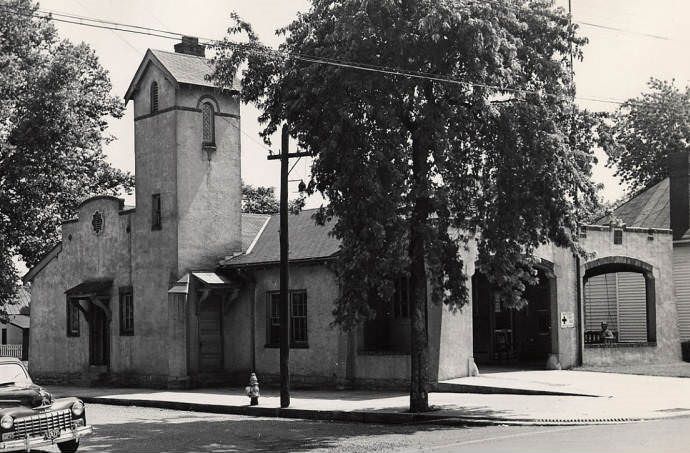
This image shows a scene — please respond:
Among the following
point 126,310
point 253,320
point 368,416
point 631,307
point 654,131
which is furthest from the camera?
point 654,131

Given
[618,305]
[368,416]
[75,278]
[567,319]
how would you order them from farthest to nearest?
[618,305] → [75,278] → [567,319] → [368,416]

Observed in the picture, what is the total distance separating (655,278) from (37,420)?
21.7 meters

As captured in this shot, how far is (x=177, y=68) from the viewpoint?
31.4 metres

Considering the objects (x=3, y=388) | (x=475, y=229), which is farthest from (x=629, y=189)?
(x=3, y=388)

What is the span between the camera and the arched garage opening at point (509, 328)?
102 ft

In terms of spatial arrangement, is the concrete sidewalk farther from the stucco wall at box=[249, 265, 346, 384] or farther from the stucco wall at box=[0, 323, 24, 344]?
the stucco wall at box=[0, 323, 24, 344]

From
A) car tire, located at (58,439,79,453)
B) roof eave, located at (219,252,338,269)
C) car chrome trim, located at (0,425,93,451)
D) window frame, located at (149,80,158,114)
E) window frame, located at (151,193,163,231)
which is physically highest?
window frame, located at (149,80,158,114)

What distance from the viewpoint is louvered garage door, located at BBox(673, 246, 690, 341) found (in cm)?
3244

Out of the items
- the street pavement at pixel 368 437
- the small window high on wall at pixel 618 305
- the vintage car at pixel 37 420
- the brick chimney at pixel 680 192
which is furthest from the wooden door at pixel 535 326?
the vintage car at pixel 37 420

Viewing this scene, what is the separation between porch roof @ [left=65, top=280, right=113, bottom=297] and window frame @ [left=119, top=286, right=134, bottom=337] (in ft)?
2.08

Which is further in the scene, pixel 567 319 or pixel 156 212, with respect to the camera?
pixel 156 212

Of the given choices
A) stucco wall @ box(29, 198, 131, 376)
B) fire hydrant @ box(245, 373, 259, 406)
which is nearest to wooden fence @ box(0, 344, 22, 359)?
stucco wall @ box(29, 198, 131, 376)

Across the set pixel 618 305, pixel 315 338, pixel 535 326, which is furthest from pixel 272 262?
pixel 618 305

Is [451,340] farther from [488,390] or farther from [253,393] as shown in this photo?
[253,393]
